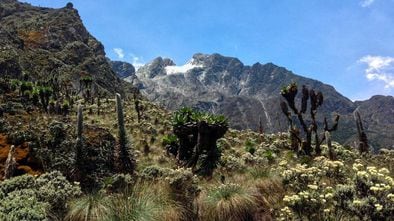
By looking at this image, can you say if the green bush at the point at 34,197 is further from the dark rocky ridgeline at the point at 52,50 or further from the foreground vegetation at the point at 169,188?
the dark rocky ridgeline at the point at 52,50

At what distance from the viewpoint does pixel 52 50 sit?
454 feet

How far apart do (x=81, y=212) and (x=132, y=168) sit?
484 inches

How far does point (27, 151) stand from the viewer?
24281 millimetres

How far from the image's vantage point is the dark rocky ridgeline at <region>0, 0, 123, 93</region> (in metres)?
97.0

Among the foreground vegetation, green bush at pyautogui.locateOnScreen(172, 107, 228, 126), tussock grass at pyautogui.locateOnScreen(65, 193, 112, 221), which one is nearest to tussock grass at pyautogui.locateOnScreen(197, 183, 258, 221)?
the foreground vegetation

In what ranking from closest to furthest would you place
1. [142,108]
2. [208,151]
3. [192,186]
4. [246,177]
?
[192,186], [246,177], [208,151], [142,108]

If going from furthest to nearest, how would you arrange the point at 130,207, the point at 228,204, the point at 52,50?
the point at 52,50
the point at 228,204
the point at 130,207

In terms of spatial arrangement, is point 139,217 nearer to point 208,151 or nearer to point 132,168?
point 132,168

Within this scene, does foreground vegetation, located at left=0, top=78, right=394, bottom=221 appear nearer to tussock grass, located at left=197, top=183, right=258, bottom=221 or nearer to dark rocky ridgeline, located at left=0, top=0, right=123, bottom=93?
tussock grass, located at left=197, top=183, right=258, bottom=221

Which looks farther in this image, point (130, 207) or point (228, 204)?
point (228, 204)

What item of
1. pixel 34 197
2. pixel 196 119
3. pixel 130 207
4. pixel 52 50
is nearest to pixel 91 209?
pixel 130 207

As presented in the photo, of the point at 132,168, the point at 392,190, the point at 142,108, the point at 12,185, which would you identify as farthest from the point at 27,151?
the point at 142,108

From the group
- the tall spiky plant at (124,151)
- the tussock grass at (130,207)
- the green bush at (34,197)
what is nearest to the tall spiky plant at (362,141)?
the tall spiky plant at (124,151)

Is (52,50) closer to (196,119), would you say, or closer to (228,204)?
(196,119)
